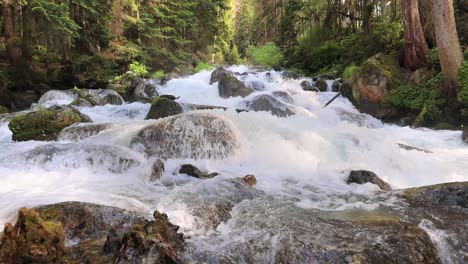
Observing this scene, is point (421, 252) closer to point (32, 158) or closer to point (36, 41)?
point (32, 158)

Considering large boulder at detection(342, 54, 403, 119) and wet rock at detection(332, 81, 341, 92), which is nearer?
large boulder at detection(342, 54, 403, 119)

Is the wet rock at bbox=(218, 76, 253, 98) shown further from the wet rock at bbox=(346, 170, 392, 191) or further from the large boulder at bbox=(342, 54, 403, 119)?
the wet rock at bbox=(346, 170, 392, 191)

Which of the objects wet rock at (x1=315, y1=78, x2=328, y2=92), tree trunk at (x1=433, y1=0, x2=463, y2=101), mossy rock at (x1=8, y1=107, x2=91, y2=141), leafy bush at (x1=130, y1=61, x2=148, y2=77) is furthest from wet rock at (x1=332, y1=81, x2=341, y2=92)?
leafy bush at (x1=130, y1=61, x2=148, y2=77)

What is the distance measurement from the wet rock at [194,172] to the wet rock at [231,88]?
9.67 m

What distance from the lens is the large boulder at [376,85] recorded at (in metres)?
14.0

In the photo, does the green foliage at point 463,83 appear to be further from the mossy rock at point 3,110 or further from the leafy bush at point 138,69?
the leafy bush at point 138,69

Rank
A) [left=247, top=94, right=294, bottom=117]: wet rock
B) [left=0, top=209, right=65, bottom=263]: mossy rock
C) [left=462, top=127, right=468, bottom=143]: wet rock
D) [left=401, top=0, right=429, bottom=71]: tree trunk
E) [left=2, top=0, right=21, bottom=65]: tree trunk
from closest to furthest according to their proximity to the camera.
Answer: [left=0, top=209, right=65, bottom=263]: mossy rock < [left=462, top=127, right=468, bottom=143]: wet rock < [left=247, top=94, right=294, bottom=117]: wet rock < [left=401, top=0, right=429, bottom=71]: tree trunk < [left=2, top=0, right=21, bottom=65]: tree trunk

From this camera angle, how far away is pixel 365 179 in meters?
6.77

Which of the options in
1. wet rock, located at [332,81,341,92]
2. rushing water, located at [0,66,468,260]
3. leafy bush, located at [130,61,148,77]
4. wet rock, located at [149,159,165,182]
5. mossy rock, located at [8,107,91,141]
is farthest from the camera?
leafy bush, located at [130,61,148,77]

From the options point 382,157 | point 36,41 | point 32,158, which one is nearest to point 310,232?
point 382,157

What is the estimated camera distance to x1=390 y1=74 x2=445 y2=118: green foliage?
12.4 meters

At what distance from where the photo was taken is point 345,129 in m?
10.5

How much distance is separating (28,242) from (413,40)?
14.1 m

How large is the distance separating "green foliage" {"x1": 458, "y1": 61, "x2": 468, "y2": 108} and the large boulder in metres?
2.51
